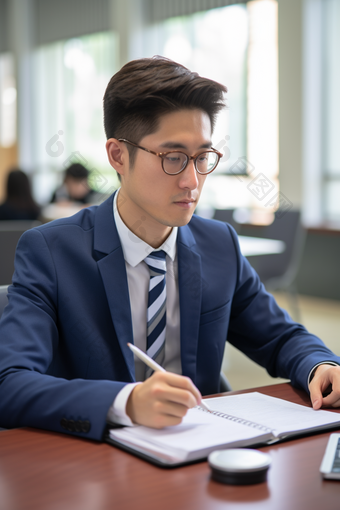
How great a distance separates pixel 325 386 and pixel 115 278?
48cm

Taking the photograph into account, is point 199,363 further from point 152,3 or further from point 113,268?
point 152,3

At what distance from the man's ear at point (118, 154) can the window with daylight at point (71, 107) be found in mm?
5984

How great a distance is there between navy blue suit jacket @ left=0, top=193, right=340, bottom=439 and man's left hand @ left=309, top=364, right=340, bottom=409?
0.17ft

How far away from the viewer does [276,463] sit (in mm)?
827

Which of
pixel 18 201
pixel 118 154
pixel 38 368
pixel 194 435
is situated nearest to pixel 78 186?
pixel 18 201

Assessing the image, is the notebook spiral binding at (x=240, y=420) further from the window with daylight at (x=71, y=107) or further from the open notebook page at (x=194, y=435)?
the window with daylight at (x=71, y=107)

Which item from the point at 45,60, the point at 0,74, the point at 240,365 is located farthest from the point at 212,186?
the point at 0,74

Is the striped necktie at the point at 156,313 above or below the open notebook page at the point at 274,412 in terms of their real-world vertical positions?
above

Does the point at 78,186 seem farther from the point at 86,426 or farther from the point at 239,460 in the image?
the point at 239,460

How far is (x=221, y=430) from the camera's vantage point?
0.90 metres

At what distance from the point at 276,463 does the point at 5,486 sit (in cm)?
36

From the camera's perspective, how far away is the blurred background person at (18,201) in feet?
14.5

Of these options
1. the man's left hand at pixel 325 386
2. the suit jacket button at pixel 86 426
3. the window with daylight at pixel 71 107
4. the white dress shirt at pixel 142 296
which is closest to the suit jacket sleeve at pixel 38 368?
the suit jacket button at pixel 86 426

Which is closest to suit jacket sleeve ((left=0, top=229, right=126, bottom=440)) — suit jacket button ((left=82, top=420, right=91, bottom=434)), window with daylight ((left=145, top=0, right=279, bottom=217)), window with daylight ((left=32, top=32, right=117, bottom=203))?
suit jacket button ((left=82, top=420, right=91, bottom=434))
